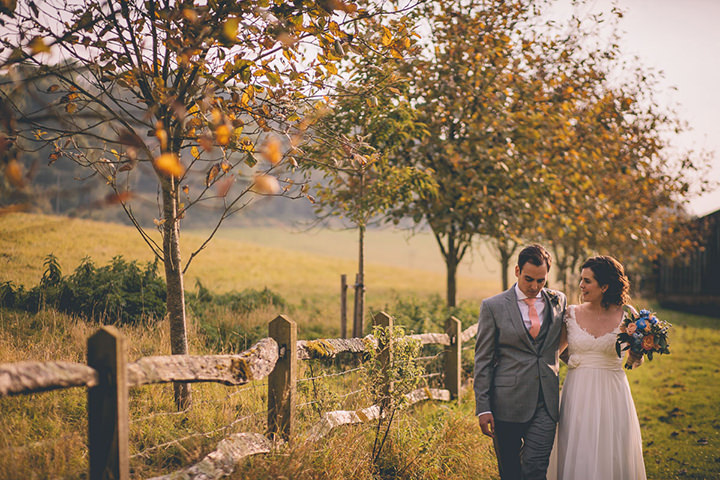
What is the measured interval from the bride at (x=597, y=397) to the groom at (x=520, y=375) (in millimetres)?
260

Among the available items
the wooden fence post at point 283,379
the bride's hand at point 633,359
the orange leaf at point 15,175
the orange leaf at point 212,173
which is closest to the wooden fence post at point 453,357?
the bride's hand at point 633,359

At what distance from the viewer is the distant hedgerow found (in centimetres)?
686

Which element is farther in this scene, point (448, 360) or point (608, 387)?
point (448, 360)

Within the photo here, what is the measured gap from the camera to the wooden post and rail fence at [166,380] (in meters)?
2.70

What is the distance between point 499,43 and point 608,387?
8.38 metres

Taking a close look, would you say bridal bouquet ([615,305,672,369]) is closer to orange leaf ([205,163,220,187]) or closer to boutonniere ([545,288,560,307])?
boutonniere ([545,288,560,307])

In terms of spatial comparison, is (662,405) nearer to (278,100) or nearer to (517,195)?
(517,195)

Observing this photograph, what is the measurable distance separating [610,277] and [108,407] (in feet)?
13.2

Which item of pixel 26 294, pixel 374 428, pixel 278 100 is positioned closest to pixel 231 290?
pixel 26 294

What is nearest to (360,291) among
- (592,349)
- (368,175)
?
(368,175)

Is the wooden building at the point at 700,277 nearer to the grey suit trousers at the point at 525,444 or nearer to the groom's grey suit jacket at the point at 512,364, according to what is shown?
the groom's grey suit jacket at the point at 512,364

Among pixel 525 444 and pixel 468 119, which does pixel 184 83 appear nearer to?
pixel 525 444

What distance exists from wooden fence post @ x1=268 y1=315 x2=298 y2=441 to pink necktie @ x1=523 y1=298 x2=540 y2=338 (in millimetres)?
2023

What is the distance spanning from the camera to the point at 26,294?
22.8 feet
